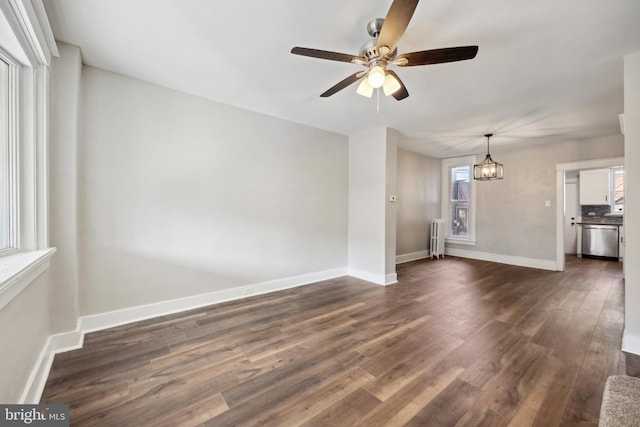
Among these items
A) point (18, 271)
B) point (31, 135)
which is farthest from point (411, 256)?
point (31, 135)

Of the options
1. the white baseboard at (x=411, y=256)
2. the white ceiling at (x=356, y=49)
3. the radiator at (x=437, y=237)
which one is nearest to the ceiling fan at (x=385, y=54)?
the white ceiling at (x=356, y=49)

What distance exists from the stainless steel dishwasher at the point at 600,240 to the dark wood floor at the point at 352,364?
3.88 metres

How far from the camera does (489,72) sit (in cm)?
233

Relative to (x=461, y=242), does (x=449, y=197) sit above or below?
above

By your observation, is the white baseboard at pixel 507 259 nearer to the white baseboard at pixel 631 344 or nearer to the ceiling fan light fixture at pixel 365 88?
the white baseboard at pixel 631 344

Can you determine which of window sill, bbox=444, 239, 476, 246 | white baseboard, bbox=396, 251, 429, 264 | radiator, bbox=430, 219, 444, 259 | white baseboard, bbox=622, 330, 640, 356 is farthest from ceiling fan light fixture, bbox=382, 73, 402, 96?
window sill, bbox=444, 239, 476, 246

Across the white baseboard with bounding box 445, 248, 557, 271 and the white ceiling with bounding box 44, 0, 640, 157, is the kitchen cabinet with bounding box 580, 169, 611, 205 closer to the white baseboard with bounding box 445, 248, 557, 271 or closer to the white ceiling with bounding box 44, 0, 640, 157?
the white baseboard with bounding box 445, 248, 557, 271

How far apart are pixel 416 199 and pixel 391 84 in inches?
173

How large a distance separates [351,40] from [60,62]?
2.31 metres

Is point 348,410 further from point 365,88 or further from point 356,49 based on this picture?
point 356,49

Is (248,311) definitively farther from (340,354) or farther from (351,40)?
(351,40)

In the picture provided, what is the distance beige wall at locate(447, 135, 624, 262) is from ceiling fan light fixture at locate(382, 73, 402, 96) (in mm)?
4621

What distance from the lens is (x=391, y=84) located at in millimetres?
1882

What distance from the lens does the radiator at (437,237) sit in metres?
6.04
